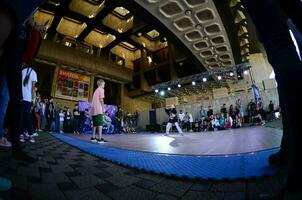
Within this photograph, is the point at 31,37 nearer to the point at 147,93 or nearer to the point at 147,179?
the point at 147,179

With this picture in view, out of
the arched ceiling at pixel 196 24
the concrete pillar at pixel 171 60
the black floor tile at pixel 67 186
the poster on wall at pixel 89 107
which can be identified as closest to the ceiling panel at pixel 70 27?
the poster on wall at pixel 89 107

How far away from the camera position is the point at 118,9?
1219cm

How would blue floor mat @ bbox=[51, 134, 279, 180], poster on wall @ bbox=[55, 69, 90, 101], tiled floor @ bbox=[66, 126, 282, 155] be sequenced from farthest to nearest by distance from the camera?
poster on wall @ bbox=[55, 69, 90, 101] → tiled floor @ bbox=[66, 126, 282, 155] → blue floor mat @ bbox=[51, 134, 279, 180]

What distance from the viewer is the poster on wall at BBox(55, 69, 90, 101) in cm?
1306

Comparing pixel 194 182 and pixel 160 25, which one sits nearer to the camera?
pixel 194 182

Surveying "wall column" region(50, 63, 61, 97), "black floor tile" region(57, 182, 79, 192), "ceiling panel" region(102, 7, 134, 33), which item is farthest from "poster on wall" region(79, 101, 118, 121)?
"black floor tile" region(57, 182, 79, 192)

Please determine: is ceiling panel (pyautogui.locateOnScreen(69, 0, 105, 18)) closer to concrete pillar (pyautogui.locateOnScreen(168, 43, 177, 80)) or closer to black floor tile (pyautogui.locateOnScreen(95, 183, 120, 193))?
concrete pillar (pyautogui.locateOnScreen(168, 43, 177, 80))

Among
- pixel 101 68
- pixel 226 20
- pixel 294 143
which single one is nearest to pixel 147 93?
pixel 101 68

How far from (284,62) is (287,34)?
124 mm

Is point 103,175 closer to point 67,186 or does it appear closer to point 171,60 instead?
point 67,186

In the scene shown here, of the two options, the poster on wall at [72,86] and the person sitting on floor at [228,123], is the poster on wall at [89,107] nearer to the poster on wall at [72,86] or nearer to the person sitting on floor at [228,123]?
the poster on wall at [72,86]

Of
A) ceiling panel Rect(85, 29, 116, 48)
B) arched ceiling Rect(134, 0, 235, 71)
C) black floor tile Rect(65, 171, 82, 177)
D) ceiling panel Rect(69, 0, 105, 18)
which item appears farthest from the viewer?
ceiling panel Rect(85, 29, 116, 48)

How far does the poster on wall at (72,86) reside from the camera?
1306cm

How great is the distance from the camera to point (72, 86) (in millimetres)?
13891
